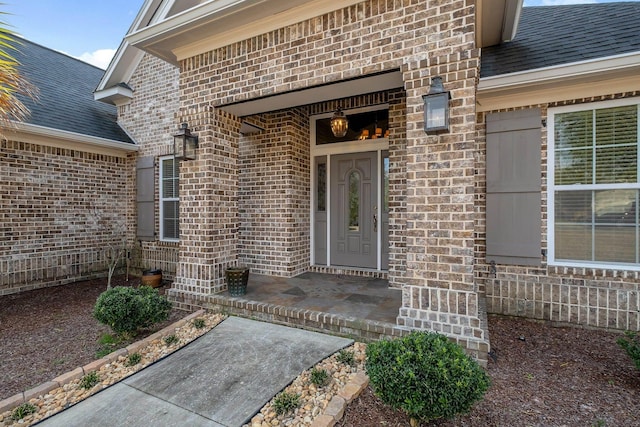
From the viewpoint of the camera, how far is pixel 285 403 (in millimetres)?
2334

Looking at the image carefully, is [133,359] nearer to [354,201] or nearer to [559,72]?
[354,201]

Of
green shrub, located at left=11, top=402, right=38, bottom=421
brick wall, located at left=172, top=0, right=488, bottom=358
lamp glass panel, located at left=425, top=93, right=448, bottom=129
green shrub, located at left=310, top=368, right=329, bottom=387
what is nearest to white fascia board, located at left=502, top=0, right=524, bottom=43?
brick wall, located at left=172, top=0, right=488, bottom=358

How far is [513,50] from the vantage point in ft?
15.2

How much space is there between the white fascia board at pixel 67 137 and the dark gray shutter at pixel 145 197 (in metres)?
0.46

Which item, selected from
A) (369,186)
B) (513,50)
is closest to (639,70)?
(513,50)

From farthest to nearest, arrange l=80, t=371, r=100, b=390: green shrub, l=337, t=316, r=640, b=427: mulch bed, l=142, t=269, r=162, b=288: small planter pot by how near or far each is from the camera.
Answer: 1. l=142, t=269, r=162, b=288: small planter pot
2. l=80, t=371, r=100, b=390: green shrub
3. l=337, t=316, r=640, b=427: mulch bed

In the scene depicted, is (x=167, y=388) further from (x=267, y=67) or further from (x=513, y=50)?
(x=513, y=50)

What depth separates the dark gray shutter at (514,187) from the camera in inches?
159

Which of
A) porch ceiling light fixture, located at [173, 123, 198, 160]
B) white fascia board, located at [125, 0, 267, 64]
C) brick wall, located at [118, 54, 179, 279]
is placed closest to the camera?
white fascia board, located at [125, 0, 267, 64]

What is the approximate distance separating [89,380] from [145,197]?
5.20 metres

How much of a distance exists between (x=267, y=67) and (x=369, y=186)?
2519 mm

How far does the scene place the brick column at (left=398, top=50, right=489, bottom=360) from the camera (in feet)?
9.42

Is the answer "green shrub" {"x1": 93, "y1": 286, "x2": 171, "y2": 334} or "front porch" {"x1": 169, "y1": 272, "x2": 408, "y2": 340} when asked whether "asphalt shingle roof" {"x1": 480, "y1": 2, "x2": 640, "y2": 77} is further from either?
"green shrub" {"x1": 93, "y1": 286, "x2": 171, "y2": 334}

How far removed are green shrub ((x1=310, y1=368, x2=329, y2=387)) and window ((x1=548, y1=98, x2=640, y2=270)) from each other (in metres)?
3.41
